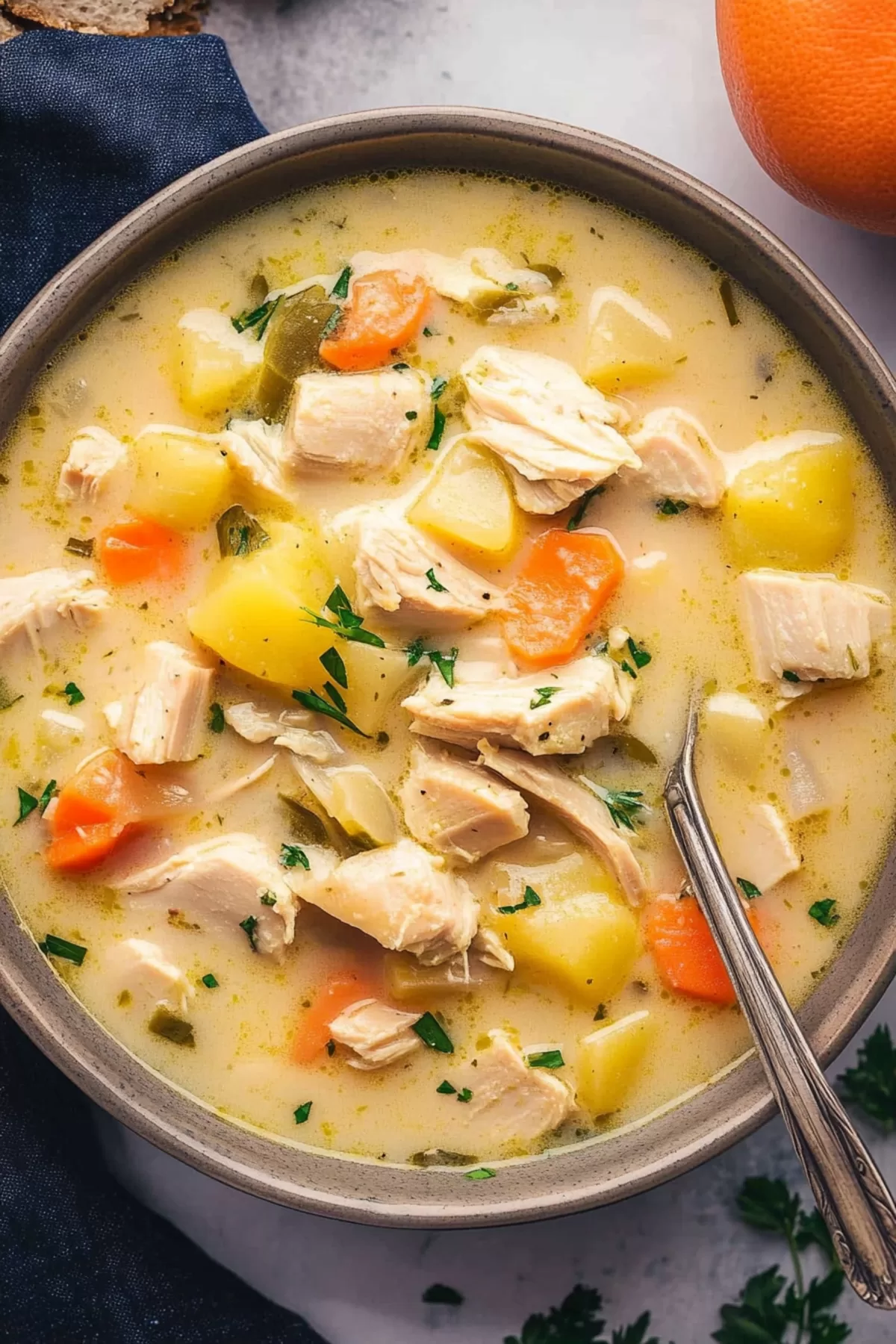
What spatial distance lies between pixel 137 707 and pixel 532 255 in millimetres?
1193

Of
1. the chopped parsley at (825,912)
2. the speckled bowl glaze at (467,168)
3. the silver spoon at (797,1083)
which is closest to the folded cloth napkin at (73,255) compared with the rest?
the speckled bowl glaze at (467,168)

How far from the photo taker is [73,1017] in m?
2.56

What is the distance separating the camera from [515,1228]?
301cm

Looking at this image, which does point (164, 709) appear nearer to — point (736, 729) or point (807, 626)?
point (736, 729)

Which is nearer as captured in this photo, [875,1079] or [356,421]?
[356,421]

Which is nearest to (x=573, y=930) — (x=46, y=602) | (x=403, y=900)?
(x=403, y=900)

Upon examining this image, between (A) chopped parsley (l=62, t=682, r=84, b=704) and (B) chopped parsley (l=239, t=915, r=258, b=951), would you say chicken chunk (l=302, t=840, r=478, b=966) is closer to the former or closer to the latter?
(B) chopped parsley (l=239, t=915, r=258, b=951)

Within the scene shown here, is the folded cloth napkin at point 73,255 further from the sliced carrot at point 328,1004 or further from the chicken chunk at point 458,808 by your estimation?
the chicken chunk at point 458,808

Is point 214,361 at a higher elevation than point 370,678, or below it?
higher

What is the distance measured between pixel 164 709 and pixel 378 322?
863 mm

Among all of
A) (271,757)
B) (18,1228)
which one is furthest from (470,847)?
(18,1228)

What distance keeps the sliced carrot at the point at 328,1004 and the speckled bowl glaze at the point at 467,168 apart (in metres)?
0.20

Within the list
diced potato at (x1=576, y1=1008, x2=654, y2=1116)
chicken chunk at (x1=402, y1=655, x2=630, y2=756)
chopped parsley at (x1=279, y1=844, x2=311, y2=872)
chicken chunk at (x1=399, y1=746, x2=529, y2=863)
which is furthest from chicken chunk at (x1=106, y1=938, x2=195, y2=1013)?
diced potato at (x1=576, y1=1008, x2=654, y2=1116)

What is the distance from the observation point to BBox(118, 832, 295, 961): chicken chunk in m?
2.46
